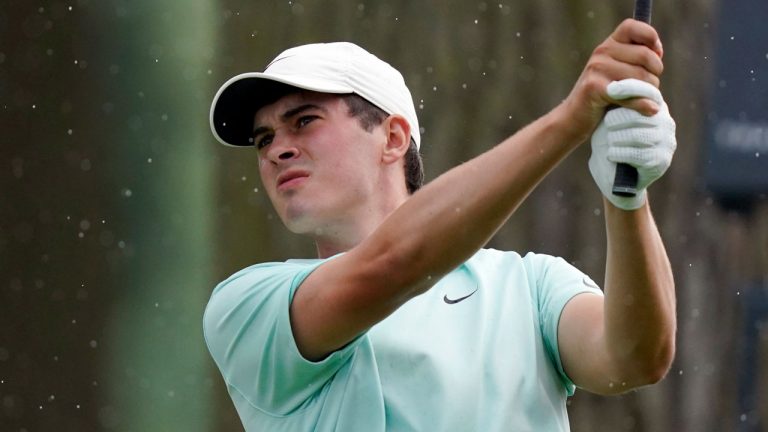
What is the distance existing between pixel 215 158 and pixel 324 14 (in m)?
0.57

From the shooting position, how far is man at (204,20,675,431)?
3104 millimetres

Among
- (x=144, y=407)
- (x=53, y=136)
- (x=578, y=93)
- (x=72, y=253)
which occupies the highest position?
(x=578, y=93)

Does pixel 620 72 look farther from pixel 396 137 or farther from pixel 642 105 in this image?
pixel 396 137

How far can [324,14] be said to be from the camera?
5.25 meters

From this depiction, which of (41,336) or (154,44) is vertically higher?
(154,44)

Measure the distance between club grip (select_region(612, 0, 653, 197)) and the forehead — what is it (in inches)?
40.0

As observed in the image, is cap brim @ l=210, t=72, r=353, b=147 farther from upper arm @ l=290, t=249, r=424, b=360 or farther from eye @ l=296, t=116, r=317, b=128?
upper arm @ l=290, t=249, r=424, b=360

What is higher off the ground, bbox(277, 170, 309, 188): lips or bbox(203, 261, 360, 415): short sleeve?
bbox(277, 170, 309, 188): lips

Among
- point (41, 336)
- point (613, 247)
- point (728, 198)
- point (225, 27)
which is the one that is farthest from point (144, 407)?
point (613, 247)

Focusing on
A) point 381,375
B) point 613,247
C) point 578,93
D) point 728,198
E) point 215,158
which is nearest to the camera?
point 578,93

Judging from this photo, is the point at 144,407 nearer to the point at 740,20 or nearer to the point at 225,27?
the point at 225,27

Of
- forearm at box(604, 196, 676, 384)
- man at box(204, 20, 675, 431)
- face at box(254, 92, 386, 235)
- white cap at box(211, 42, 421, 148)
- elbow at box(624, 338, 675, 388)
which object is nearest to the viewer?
man at box(204, 20, 675, 431)

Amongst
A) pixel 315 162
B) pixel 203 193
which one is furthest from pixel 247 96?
pixel 203 193

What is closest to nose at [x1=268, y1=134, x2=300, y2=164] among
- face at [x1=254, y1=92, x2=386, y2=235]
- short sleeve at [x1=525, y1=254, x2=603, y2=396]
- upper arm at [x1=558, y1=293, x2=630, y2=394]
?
face at [x1=254, y1=92, x2=386, y2=235]
